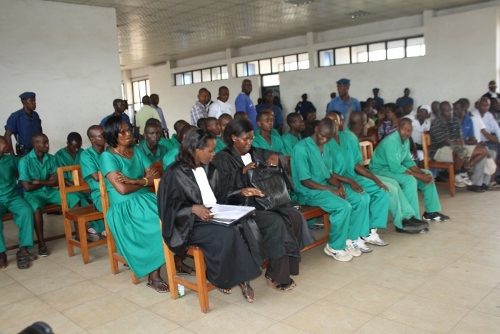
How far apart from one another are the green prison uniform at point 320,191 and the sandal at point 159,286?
156cm

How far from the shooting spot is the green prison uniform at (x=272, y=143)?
16.3 feet

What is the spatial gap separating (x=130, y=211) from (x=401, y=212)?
113 inches

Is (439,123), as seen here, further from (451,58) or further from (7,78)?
(7,78)

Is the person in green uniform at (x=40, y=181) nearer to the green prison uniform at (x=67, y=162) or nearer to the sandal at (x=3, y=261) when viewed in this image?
the green prison uniform at (x=67, y=162)

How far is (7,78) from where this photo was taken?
694cm

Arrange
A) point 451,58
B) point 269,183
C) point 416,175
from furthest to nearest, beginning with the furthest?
point 451,58 → point 416,175 → point 269,183

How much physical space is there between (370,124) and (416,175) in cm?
445

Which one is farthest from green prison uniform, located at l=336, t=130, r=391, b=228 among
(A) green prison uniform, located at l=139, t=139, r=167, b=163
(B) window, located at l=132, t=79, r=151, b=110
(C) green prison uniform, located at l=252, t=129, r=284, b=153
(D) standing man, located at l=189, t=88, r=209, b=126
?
(B) window, located at l=132, t=79, r=151, b=110

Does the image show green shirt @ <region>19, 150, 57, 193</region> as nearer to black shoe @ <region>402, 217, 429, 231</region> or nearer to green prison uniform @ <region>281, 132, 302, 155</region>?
green prison uniform @ <region>281, 132, 302, 155</region>

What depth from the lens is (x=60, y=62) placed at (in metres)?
7.47

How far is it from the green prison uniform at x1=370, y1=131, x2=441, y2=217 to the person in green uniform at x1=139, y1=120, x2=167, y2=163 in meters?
2.64

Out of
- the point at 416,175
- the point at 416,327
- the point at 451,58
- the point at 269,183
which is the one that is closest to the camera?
the point at 416,327

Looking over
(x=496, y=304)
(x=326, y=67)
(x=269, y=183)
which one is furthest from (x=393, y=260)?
(x=326, y=67)

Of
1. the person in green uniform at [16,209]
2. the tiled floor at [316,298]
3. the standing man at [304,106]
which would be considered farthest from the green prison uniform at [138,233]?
the standing man at [304,106]
